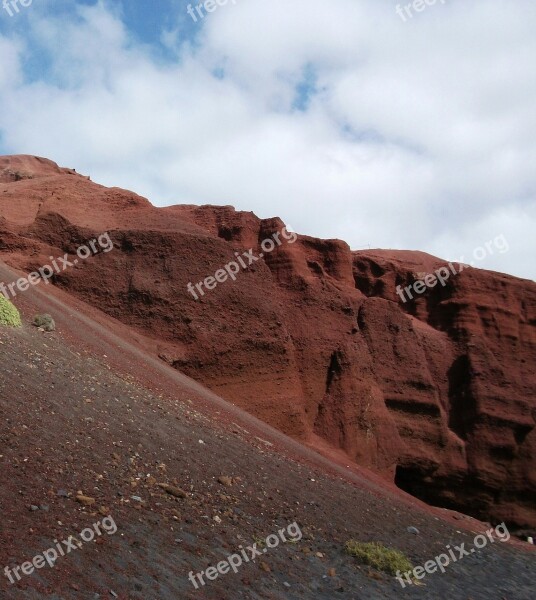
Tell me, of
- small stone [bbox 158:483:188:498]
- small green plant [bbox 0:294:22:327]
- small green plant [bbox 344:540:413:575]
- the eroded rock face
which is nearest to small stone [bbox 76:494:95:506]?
small stone [bbox 158:483:188:498]

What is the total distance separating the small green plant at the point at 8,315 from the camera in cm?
1414

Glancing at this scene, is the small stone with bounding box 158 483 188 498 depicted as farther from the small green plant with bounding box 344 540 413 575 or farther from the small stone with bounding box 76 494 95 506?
the small green plant with bounding box 344 540 413 575

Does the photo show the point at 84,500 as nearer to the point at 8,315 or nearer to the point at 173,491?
the point at 173,491

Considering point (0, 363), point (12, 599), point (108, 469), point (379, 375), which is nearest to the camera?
point (12, 599)

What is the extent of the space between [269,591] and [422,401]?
2179 cm

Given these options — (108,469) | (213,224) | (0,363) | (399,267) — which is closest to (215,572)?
(108,469)

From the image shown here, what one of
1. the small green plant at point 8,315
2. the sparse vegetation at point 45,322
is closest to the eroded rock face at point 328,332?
the sparse vegetation at point 45,322

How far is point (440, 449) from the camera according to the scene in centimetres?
2814

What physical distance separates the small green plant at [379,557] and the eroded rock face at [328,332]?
38.1 ft

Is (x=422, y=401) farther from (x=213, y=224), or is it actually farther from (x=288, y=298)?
(x=213, y=224)

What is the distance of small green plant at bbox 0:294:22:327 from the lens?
46.4 ft

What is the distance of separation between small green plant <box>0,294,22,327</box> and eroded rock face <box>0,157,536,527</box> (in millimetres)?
6653

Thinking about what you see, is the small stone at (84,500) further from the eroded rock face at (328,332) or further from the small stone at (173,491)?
the eroded rock face at (328,332)

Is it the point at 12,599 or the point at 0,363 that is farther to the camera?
the point at 0,363
